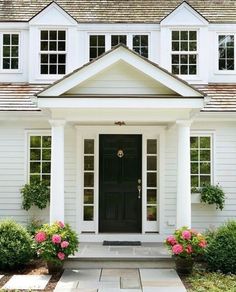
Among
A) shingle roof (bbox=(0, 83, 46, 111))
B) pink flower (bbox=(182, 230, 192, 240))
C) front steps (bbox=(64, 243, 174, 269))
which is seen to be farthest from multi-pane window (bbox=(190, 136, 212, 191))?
shingle roof (bbox=(0, 83, 46, 111))

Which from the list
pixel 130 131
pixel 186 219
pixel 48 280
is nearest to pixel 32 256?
pixel 48 280

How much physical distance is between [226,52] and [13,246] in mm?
7739

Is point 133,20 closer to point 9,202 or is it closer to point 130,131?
point 130,131

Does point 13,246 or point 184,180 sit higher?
point 184,180

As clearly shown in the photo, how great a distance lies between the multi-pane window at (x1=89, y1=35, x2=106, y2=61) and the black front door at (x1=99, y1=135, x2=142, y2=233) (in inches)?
113

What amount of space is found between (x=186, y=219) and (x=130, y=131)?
294 cm

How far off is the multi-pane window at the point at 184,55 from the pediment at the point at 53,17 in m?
2.85

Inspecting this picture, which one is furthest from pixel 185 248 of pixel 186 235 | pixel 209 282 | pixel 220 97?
pixel 220 97

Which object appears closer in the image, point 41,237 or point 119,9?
point 41,237

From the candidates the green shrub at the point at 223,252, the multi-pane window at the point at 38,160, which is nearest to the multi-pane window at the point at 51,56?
the multi-pane window at the point at 38,160

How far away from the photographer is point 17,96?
35.5 ft

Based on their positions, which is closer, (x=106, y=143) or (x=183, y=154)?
(x=183, y=154)

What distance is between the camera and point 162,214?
10.6 meters

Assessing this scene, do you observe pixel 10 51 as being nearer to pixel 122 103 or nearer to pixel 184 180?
pixel 122 103
